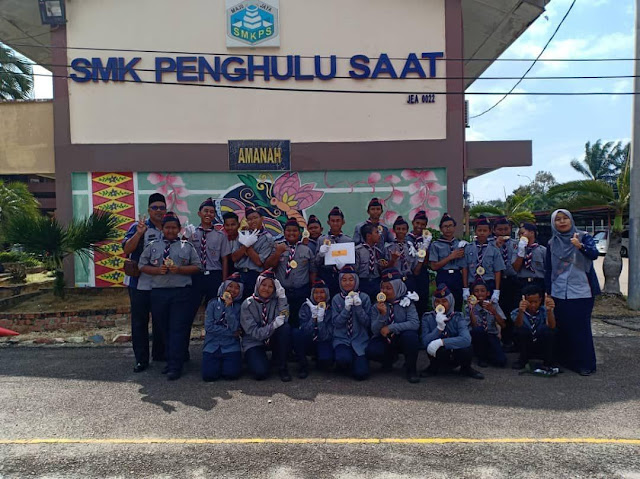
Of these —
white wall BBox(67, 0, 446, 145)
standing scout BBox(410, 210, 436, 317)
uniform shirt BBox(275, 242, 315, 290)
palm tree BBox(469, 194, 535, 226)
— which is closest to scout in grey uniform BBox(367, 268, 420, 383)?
standing scout BBox(410, 210, 436, 317)

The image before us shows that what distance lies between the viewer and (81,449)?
3.44 metres

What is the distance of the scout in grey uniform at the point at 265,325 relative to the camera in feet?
16.6

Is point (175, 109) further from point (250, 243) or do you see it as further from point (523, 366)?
point (523, 366)

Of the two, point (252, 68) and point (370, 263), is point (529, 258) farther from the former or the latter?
point (252, 68)

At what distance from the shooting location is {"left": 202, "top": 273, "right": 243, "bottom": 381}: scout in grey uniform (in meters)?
5.01

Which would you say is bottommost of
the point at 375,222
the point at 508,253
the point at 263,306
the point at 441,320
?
the point at 441,320

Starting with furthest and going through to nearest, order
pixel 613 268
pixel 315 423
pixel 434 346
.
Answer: pixel 613 268
pixel 434 346
pixel 315 423

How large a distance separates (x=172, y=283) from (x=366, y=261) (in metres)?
2.45

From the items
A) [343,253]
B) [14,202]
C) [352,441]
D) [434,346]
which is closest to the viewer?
[352,441]

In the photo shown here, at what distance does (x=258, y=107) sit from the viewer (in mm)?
10133

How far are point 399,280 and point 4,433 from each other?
404 centimetres

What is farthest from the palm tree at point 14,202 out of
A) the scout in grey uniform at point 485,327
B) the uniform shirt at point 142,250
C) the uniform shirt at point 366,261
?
the scout in grey uniform at point 485,327

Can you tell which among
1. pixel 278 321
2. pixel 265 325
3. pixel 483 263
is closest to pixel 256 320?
pixel 265 325

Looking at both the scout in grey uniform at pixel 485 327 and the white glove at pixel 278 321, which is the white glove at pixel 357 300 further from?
the scout in grey uniform at pixel 485 327
